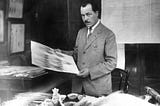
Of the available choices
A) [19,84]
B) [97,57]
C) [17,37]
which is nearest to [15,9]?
[17,37]

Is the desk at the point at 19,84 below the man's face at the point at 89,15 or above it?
below

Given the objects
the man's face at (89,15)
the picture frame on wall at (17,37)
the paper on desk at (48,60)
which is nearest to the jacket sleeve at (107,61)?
the man's face at (89,15)

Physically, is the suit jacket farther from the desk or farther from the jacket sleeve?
the desk

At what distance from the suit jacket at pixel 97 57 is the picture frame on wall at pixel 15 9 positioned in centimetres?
33

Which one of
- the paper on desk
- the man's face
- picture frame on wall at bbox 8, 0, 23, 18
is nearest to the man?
the man's face

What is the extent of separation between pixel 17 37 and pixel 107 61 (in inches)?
19.0

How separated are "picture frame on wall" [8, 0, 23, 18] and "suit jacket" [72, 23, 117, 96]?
0.33 meters

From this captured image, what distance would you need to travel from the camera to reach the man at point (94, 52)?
43.4 inches

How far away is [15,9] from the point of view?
1.17 m

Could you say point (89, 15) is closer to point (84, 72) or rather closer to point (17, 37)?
point (84, 72)

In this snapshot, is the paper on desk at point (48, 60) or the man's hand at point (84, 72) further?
the man's hand at point (84, 72)

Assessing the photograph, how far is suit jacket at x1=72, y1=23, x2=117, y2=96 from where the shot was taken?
111 centimetres

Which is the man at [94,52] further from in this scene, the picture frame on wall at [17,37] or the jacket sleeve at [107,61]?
the picture frame on wall at [17,37]

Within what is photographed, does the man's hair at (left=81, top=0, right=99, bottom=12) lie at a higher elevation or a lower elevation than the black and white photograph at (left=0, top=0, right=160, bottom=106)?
higher
